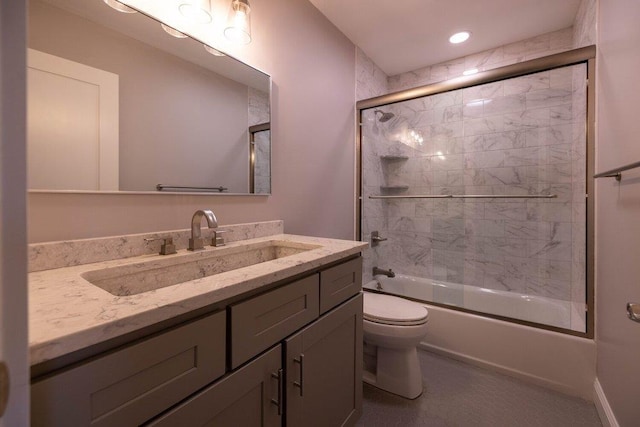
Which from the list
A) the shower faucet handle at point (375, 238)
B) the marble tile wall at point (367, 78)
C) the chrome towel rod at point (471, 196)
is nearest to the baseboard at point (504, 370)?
the shower faucet handle at point (375, 238)

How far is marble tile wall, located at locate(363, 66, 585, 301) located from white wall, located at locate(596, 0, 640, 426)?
503 mm

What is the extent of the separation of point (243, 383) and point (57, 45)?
123cm

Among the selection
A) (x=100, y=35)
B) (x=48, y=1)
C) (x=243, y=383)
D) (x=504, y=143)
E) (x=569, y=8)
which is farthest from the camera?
(x=504, y=143)

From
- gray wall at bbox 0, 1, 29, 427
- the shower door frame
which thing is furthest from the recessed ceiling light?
gray wall at bbox 0, 1, 29, 427

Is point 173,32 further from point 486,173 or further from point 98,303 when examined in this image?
point 486,173

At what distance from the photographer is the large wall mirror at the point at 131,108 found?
0.92 m

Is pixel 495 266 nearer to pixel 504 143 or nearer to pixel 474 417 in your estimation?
pixel 504 143

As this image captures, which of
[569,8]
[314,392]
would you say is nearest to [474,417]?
[314,392]

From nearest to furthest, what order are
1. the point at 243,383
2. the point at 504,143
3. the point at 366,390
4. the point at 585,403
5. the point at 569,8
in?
the point at 243,383 → the point at 585,403 → the point at 366,390 → the point at 569,8 → the point at 504,143

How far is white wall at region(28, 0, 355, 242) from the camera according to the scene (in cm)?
102

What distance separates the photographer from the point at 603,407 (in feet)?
4.71

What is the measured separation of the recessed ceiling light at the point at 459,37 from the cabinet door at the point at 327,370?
227 centimetres

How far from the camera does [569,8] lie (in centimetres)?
199

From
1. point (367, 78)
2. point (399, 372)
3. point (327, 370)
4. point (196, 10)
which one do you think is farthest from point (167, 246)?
point (367, 78)
